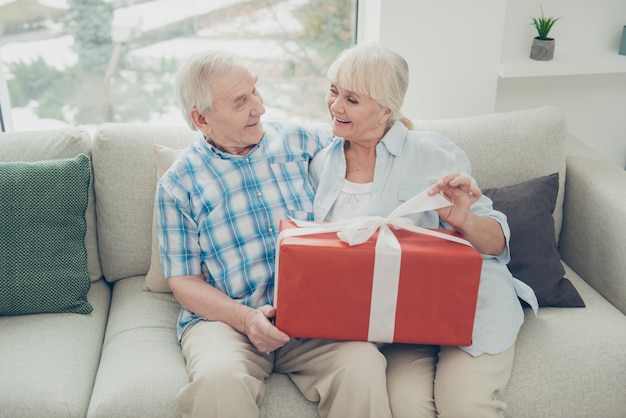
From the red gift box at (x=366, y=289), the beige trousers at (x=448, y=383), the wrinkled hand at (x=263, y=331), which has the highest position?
the red gift box at (x=366, y=289)

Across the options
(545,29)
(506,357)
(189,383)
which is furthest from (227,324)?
(545,29)

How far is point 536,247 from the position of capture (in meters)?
2.02

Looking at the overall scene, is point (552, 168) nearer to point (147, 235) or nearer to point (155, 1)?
point (147, 235)

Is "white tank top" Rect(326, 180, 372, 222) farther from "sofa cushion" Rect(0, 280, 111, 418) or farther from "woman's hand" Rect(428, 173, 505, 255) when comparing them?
"sofa cushion" Rect(0, 280, 111, 418)

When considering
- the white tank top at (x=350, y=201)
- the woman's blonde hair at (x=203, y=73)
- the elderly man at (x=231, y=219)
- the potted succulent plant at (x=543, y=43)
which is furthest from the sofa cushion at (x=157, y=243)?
the potted succulent plant at (x=543, y=43)

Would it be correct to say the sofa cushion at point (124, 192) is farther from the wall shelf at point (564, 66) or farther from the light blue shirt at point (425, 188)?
the wall shelf at point (564, 66)

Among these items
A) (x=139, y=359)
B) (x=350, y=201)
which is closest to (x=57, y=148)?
(x=139, y=359)

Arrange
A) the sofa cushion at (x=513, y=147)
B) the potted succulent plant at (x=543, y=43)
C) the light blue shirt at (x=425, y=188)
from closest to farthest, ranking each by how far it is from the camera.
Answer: the light blue shirt at (x=425, y=188), the sofa cushion at (x=513, y=147), the potted succulent plant at (x=543, y=43)

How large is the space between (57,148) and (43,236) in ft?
1.03

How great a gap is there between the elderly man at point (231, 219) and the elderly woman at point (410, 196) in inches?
4.4

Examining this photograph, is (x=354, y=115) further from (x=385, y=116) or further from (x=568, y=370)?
(x=568, y=370)

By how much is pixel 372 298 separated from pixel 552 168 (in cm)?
95

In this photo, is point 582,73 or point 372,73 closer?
point 372,73

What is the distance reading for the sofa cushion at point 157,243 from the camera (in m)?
2.07
